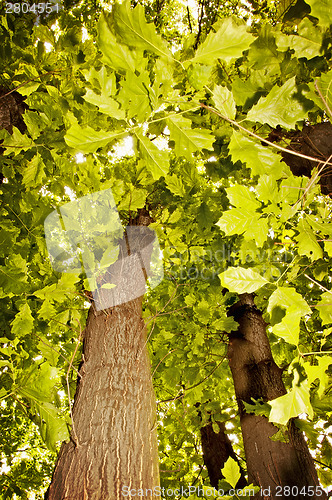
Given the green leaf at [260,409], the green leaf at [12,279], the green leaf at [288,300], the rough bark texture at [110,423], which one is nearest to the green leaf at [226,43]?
the green leaf at [288,300]

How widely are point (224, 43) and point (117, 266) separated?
7.10 feet

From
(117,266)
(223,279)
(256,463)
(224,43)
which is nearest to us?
(224,43)

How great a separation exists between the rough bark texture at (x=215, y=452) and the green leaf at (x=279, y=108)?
405 centimetres

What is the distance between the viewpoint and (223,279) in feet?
3.16

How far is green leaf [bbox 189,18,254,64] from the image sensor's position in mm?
655

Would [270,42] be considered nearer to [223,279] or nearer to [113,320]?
[223,279]

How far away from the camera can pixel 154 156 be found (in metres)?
0.78

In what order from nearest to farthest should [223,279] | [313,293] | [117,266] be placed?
[223,279] → [117,266] → [313,293]

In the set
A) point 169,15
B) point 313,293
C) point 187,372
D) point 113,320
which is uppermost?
point 169,15

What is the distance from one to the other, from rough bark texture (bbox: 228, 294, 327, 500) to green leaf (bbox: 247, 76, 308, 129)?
86.4 inches

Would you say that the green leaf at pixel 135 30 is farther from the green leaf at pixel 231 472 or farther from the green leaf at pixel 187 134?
the green leaf at pixel 231 472

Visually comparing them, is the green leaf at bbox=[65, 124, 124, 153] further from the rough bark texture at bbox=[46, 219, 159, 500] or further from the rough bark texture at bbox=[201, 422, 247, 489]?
the rough bark texture at bbox=[201, 422, 247, 489]

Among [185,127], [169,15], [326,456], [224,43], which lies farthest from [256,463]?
[169,15]

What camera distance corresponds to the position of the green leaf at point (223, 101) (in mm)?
816
